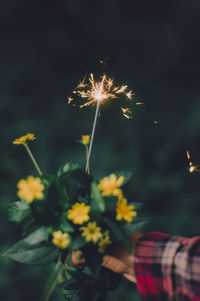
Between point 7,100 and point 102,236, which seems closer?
point 102,236

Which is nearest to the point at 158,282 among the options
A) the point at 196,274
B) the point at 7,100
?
the point at 196,274

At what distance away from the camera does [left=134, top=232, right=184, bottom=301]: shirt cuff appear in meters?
0.67

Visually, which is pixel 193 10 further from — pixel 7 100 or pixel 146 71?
pixel 7 100

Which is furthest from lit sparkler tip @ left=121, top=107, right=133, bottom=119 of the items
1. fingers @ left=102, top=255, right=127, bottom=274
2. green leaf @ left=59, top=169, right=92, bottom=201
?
fingers @ left=102, top=255, right=127, bottom=274

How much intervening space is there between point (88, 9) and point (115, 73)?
0.28 metres

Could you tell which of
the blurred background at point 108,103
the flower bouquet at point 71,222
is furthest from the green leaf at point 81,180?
the blurred background at point 108,103

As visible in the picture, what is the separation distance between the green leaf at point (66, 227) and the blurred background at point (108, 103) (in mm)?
577

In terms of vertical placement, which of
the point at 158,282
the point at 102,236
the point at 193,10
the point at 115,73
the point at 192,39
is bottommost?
the point at 158,282

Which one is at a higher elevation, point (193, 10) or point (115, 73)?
point (193, 10)

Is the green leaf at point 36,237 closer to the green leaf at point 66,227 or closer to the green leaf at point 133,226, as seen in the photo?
the green leaf at point 66,227

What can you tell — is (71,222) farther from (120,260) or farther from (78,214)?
(120,260)

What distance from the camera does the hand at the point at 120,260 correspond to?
0.69m

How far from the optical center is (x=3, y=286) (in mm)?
1148

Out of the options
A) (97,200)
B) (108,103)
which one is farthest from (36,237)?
(108,103)
